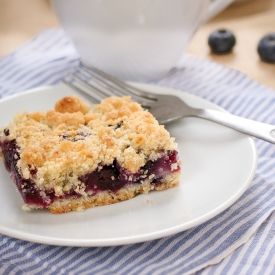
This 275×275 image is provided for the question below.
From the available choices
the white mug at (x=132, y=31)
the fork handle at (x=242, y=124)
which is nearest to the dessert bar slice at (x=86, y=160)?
the fork handle at (x=242, y=124)

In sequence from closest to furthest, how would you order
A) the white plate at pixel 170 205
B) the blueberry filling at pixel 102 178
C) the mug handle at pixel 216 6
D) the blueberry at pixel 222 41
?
the white plate at pixel 170 205 → the blueberry filling at pixel 102 178 → the mug handle at pixel 216 6 → the blueberry at pixel 222 41

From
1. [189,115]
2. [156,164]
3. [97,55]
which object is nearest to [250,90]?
[189,115]

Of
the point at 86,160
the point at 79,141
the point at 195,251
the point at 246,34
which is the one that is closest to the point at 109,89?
the point at 79,141

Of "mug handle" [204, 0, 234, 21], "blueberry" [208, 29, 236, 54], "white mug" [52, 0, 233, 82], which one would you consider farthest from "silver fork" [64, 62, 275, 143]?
"blueberry" [208, 29, 236, 54]

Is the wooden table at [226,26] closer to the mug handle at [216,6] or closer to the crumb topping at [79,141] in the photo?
the mug handle at [216,6]

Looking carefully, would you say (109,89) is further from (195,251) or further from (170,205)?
(195,251)

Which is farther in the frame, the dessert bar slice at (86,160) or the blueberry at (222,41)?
the blueberry at (222,41)
